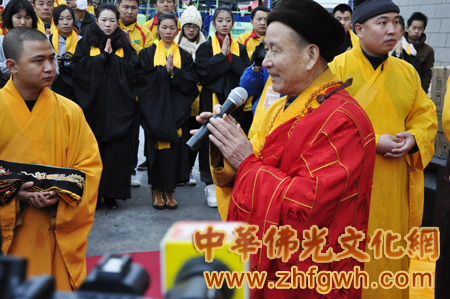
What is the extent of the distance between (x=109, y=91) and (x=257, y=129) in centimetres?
229

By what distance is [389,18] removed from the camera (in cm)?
264

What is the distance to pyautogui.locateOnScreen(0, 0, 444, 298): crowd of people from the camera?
1.71 m

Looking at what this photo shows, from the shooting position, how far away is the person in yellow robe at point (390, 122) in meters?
2.60

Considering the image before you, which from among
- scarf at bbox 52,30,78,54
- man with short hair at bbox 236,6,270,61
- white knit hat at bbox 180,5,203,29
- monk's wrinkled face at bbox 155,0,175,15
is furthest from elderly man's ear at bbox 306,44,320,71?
monk's wrinkled face at bbox 155,0,175,15

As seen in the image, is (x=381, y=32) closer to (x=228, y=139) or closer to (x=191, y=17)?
(x=228, y=139)

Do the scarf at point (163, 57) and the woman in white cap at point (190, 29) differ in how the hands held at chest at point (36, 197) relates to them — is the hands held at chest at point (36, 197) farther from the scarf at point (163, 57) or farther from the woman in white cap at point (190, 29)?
the woman in white cap at point (190, 29)

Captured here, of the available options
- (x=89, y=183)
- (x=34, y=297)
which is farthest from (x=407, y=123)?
(x=34, y=297)

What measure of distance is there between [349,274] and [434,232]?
1023 mm

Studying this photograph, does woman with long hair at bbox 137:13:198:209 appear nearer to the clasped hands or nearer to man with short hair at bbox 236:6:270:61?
man with short hair at bbox 236:6:270:61

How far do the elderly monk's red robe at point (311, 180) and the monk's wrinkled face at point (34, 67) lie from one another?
1237 millimetres

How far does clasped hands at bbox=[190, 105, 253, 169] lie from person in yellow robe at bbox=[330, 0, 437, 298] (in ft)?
3.37

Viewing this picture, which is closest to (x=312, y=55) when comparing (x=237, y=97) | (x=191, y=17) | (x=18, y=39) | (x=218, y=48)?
(x=237, y=97)

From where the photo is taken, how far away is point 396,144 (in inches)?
100.0

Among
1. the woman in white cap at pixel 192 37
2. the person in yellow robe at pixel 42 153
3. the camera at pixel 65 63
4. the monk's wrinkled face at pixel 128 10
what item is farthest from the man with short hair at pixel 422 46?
the person in yellow robe at pixel 42 153
